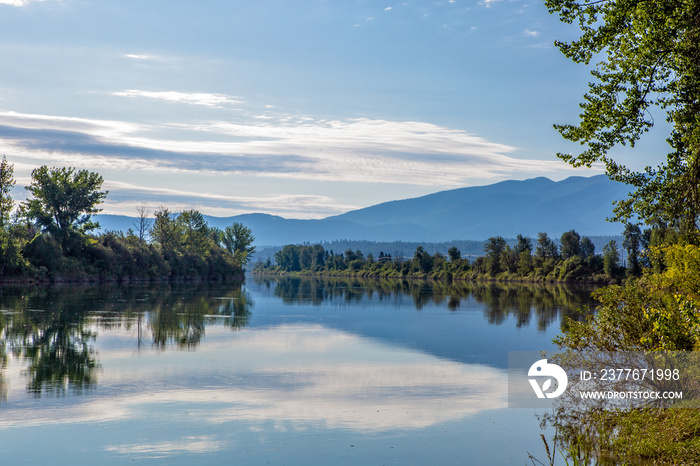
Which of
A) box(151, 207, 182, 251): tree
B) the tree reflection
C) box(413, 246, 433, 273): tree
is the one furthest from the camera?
box(413, 246, 433, 273): tree

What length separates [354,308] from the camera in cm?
4509

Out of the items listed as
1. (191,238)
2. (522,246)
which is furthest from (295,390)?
(522,246)

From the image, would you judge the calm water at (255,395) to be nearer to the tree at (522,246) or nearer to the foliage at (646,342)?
the foliage at (646,342)

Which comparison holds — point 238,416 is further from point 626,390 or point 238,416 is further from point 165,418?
point 626,390

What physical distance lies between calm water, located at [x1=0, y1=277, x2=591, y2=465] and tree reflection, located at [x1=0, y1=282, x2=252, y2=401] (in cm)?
9

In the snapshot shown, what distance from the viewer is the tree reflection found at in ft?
53.8

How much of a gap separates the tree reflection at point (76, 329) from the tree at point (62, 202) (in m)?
34.8

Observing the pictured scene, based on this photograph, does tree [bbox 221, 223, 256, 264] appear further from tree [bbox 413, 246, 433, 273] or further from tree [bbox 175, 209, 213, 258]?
tree [bbox 413, 246, 433, 273]

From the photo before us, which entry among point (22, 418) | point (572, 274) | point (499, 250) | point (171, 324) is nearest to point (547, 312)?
point (171, 324)

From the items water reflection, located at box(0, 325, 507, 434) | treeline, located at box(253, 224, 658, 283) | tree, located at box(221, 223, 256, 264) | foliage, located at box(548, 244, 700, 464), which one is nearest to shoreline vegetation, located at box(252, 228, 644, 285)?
treeline, located at box(253, 224, 658, 283)

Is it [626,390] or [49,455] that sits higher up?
[626,390]

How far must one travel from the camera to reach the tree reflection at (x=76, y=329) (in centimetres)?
1639

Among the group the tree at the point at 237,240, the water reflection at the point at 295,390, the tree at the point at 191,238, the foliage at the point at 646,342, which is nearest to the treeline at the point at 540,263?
the tree at the point at 237,240

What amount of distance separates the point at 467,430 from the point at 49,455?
22.9 ft
